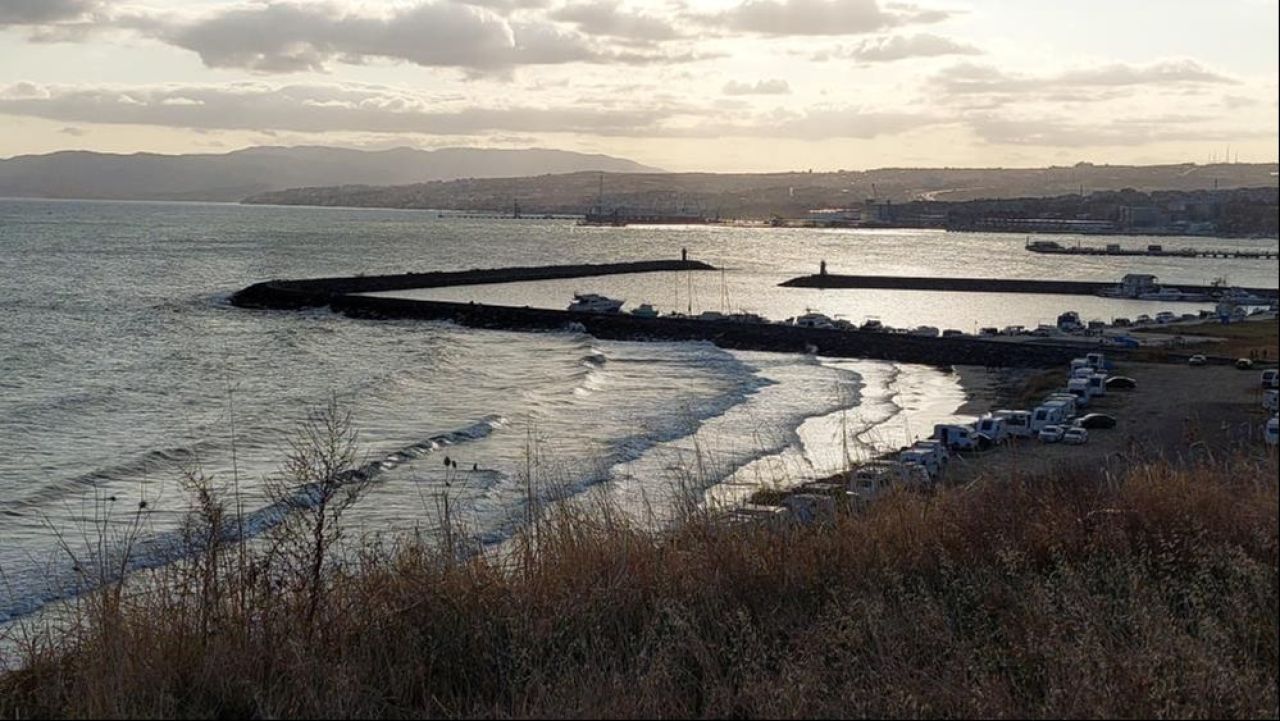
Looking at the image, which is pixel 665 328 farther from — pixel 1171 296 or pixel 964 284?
→ pixel 964 284

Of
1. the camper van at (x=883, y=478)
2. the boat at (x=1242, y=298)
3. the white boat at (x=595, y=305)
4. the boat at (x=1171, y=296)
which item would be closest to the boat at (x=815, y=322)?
the white boat at (x=595, y=305)

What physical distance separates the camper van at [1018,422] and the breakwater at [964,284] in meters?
60.2

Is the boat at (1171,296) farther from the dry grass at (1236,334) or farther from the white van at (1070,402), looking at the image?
the white van at (1070,402)

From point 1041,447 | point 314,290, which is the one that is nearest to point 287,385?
point 1041,447

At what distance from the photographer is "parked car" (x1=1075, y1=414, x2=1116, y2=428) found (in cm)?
2527

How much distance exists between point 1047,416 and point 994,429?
8.07ft

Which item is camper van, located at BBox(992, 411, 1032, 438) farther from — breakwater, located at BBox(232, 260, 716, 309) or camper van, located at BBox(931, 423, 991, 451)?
breakwater, located at BBox(232, 260, 716, 309)

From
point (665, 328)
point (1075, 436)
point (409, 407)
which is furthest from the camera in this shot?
point (665, 328)

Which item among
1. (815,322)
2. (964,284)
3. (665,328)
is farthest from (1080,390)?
(964,284)

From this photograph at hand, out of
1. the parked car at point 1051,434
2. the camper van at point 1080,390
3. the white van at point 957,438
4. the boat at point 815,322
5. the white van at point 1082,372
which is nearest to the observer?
the white van at point 957,438

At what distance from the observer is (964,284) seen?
8756cm

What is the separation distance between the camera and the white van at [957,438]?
870 inches

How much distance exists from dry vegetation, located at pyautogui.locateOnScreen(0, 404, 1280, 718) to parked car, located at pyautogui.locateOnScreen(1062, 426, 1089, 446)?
51.9ft

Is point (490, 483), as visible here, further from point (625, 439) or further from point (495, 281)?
point (495, 281)
